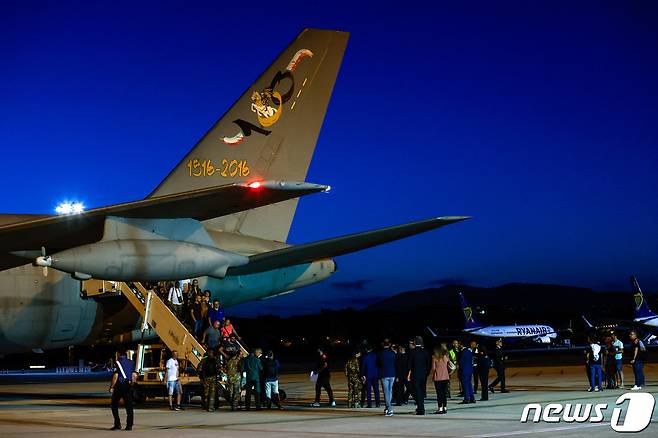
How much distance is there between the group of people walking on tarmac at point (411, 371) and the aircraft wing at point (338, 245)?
2.37 m

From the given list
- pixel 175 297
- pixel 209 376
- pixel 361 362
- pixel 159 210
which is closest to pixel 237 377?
pixel 209 376

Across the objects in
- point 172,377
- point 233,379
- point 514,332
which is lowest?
point 233,379

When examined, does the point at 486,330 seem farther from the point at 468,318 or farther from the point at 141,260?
the point at 141,260

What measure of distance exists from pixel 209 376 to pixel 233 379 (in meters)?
0.67

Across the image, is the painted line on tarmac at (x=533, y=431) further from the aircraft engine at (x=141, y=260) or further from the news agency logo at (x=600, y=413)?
the aircraft engine at (x=141, y=260)

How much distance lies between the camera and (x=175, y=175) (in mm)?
20531

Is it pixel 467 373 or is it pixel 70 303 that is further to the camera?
pixel 467 373

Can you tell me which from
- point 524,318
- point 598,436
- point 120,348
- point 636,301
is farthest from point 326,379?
point 524,318

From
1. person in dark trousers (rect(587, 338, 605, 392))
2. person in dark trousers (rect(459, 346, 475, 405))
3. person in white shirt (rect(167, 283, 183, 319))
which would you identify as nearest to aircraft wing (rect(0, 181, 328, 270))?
person in white shirt (rect(167, 283, 183, 319))

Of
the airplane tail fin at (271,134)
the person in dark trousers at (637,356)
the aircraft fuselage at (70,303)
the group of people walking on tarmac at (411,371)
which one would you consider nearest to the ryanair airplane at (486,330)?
the group of people walking on tarmac at (411,371)

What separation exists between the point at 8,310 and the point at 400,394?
9283 millimetres

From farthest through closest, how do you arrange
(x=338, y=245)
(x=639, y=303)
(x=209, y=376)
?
(x=639, y=303), (x=209, y=376), (x=338, y=245)

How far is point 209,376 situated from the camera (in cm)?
1905

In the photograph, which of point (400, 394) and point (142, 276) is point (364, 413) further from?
point (142, 276)
